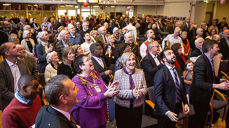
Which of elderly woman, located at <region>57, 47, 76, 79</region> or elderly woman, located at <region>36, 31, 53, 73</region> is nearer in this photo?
elderly woman, located at <region>57, 47, 76, 79</region>

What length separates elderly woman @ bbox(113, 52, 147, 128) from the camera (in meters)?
2.77

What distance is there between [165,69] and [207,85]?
798mm

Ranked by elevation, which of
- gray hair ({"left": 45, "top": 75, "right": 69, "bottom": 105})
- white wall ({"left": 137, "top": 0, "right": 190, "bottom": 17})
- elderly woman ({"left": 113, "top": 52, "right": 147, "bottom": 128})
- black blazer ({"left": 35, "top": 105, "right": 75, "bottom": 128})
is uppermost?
white wall ({"left": 137, "top": 0, "right": 190, "bottom": 17})

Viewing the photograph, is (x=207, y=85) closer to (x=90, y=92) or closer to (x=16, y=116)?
(x=90, y=92)

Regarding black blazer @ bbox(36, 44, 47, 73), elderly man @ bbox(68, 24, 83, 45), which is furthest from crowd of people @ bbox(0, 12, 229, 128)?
elderly man @ bbox(68, 24, 83, 45)

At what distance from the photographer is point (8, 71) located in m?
2.85

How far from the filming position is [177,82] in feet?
8.74

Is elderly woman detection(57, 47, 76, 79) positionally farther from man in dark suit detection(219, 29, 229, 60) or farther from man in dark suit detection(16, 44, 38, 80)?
man in dark suit detection(219, 29, 229, 60)

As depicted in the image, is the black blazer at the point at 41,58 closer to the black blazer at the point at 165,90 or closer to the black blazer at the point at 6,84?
the black blazer at the point at 6,84

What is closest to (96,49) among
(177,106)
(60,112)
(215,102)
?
(177,106)

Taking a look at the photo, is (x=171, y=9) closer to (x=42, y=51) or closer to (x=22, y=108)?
(x=42, y=51)

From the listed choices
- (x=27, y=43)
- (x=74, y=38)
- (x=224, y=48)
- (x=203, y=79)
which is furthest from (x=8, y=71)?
(x=224, y=48)

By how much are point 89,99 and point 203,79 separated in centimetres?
184

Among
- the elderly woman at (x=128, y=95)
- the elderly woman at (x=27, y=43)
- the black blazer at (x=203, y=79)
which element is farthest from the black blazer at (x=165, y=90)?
the elderly woman at (x=27, y=43)
